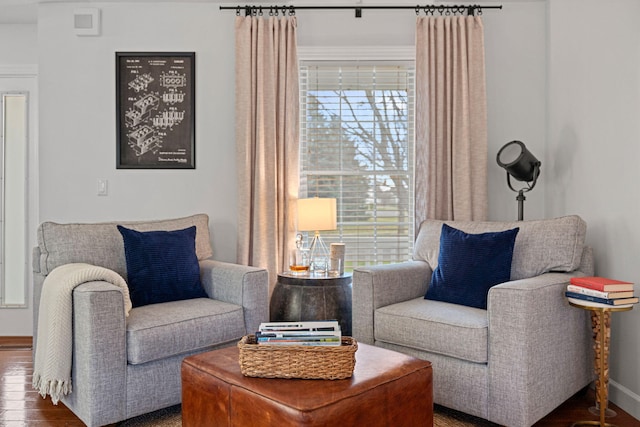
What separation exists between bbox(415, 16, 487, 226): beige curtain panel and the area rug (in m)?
1.40

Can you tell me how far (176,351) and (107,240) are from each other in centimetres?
85

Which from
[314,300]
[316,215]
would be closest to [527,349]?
[314,300]

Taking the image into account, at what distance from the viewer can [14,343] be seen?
3697mm

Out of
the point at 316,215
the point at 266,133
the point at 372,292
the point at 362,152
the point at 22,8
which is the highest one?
the point at 22,8

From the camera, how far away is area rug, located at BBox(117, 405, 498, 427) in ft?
7.65

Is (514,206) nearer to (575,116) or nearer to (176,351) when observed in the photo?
(575,116)

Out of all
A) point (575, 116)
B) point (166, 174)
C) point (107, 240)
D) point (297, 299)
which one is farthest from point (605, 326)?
point (166, 174)

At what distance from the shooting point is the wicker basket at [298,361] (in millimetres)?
1671

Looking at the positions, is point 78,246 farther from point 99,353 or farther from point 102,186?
point 102,186

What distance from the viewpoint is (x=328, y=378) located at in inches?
66.1

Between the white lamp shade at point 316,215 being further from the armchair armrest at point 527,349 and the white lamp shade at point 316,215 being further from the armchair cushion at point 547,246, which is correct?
the armchair armrest at point 527,349

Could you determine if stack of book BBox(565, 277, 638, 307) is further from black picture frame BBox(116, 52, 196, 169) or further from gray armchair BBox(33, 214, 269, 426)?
black picture frame BBox(116, 52, 196, 169)

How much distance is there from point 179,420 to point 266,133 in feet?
6.32

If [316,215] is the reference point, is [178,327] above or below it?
below
